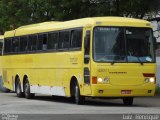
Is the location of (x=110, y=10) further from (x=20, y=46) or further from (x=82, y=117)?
(x=82, y=117)

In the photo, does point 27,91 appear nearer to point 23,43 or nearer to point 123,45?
point 23,43

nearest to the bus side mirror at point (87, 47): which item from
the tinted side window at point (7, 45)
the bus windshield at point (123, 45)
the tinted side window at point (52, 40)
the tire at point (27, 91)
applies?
the bus windshield at point (123, 45)

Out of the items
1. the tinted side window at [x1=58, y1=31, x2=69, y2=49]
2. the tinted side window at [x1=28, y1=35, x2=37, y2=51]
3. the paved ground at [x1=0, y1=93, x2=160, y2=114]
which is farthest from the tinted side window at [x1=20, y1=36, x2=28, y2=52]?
the tinted side window at [x1=58, y1=31, x2=69, y2=49]

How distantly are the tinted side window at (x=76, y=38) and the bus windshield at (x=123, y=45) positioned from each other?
1157 mm

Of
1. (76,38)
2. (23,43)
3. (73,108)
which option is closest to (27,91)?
(23,43)

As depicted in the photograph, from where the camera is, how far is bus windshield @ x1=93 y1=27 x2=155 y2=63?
2353cm

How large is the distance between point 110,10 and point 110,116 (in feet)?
52.4

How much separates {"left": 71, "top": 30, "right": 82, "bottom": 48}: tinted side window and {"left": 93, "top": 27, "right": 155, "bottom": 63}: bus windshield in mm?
1157

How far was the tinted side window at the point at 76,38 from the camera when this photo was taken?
A: 2466cm

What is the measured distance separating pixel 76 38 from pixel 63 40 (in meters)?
1.45

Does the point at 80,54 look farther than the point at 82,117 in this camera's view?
Yes

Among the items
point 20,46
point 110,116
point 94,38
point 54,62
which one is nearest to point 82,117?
point 110,116

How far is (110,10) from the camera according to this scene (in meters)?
33.6

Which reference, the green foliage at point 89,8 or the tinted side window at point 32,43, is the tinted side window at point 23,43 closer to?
the tinted side window at point 32,43
